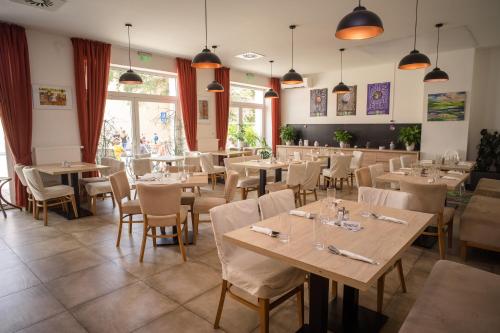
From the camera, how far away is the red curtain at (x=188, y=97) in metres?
7.82

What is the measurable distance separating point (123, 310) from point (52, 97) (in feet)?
16.4

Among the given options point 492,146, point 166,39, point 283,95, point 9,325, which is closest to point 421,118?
point 492,146

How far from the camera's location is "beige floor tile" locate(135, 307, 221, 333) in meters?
2.27

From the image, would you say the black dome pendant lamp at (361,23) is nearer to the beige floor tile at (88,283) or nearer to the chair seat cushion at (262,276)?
the chair seat cushion at (262,276)

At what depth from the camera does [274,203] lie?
104 inches

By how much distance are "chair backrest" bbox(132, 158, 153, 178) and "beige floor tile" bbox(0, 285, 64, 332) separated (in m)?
3.48

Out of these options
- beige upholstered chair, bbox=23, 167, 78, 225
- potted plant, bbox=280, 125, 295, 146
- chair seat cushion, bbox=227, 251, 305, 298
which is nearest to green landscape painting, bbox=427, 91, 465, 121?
potted plant, bbox=280, 125, 295, 146

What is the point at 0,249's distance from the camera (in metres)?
3.77

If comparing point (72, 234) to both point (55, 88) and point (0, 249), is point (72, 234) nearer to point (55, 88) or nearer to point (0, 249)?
point (0, 249)

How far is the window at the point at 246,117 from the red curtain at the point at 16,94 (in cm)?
534

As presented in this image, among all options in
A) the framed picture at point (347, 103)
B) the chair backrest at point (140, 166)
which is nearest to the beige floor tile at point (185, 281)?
the chair backrest at point (140, 166)

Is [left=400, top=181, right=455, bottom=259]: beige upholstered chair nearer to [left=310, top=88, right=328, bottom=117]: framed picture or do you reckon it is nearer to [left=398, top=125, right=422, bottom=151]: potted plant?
[left=398, top=125, right=422, bottom=151]: potted plant

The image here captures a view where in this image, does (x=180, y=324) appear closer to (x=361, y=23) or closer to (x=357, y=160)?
(x=361, y=23)

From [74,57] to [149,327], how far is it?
5.71m
